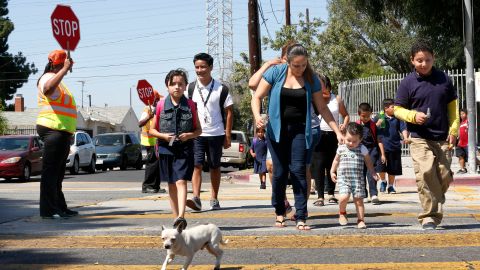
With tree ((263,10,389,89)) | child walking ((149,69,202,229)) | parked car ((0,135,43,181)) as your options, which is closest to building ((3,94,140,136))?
tree ((263,10,389,89))

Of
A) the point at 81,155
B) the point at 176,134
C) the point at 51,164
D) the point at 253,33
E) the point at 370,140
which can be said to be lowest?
the point at 81,155

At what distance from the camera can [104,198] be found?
12961 millimetres

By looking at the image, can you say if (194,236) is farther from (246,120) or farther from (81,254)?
(246,120)

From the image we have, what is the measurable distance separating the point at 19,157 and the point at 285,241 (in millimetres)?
18232

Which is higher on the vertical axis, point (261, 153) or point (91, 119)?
point (91, 119)

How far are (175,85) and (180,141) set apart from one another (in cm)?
58

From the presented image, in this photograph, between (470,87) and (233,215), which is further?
A: (470,87)

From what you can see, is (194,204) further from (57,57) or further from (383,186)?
(383,186)

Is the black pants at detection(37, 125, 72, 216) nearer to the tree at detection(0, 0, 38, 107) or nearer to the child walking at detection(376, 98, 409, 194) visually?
the child walking at detection(376, 98, 409, 194)

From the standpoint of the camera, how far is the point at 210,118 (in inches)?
403

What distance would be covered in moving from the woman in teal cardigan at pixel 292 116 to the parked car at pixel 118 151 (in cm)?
2723

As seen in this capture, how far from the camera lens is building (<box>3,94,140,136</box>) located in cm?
7300

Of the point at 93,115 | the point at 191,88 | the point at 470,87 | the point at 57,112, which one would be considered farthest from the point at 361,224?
the point at 93,115

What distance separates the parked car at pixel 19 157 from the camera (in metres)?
23.6
